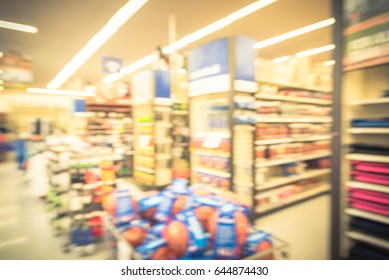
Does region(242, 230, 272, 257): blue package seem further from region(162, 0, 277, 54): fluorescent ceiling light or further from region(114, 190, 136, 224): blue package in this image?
region(162, 0, 277, 54): fluorescent ceiling light

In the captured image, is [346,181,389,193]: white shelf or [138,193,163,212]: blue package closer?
[138,193,163,212]: blue package

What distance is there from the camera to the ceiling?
15.1 ft

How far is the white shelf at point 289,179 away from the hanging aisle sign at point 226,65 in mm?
1421

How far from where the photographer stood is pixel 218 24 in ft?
18.7

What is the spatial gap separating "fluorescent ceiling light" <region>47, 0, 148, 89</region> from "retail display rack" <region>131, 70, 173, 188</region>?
4.58ft

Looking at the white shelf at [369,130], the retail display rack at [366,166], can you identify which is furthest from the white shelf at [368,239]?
the white shelf at [369,130]

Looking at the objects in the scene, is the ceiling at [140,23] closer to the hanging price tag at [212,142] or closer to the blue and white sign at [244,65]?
the blue and white sign at [244,65]

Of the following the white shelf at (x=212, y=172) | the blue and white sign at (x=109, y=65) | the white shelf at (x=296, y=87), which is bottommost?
the white shelf at (x=212, y=172)

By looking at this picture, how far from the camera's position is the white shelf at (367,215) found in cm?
173

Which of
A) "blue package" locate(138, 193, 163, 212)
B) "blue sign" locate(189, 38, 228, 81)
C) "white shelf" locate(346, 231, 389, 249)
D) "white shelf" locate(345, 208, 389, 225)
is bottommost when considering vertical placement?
"white shelf" locate(346, 231, 389, 249)

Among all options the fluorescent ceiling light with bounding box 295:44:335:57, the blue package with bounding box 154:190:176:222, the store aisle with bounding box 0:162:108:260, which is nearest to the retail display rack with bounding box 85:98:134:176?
the store aisle with bounding box 0:162:108:260

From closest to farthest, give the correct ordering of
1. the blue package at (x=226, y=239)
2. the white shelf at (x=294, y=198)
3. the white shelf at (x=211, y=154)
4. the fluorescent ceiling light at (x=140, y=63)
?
the blue package at (x=226, y=239) < the white shelf at (x=211, y=154) < the white shelf at (x=294, y=198) < the fluorescent ceiling light at (x=140, y=63)
